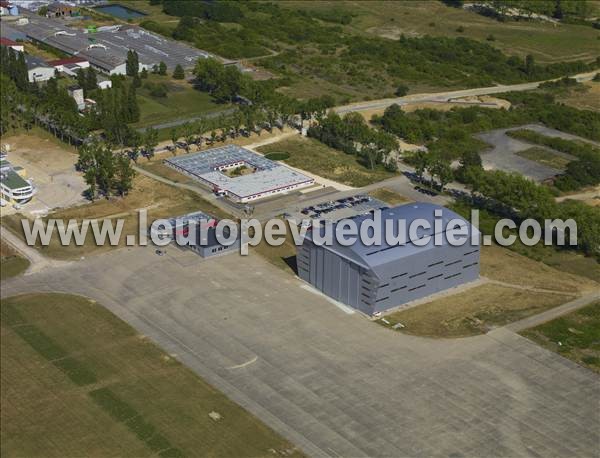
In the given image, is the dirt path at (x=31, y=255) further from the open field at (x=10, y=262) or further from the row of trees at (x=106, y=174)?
the row of trees at (x=106, y=174)

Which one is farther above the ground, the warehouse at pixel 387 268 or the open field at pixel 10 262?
the warehouse at pixel 387 268

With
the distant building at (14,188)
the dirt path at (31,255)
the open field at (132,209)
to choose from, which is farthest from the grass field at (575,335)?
the distant building at (14,188)

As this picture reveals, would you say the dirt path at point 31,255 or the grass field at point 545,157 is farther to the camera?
the grass field at point 545,157

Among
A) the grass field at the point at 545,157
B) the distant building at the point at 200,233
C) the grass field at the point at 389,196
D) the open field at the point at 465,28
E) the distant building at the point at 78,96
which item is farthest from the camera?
the open field at the point at 465,28

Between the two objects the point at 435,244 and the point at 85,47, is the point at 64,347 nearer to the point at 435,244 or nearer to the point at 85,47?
the point at 435,244

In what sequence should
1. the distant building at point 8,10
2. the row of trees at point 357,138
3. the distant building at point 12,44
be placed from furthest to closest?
the distant building at point 8,10 < the distant building at point 12,44 < the row of trees at point 357,138

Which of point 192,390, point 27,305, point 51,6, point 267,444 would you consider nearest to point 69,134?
point 27,305

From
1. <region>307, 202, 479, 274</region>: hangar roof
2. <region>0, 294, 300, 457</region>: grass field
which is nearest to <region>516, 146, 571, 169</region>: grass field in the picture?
<region>307, 202, 479, 274</region>: hangar roof
